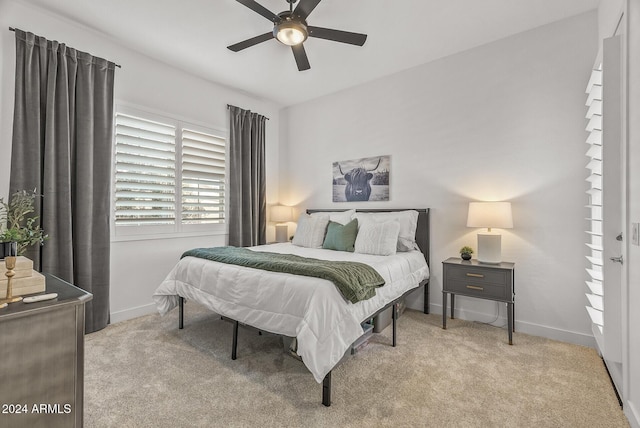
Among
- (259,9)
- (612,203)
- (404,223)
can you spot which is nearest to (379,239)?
(404,223)

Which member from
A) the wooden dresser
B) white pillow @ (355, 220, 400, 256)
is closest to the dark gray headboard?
white pillow @ (355, 220, 400, 256)

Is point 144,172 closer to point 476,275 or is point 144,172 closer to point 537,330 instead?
point 476,275

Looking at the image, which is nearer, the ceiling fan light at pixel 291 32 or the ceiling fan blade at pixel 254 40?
the ceiling fan light at pixel 291 32

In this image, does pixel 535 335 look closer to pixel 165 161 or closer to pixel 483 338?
pixel 483 338

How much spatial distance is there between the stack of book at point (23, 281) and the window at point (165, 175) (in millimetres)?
2255

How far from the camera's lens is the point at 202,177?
13.2ft

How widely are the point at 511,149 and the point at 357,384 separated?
2713 mm

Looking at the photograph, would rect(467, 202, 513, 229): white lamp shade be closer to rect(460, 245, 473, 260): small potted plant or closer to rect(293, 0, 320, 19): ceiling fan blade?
rect(460, 245, 473, 260): small potted plant

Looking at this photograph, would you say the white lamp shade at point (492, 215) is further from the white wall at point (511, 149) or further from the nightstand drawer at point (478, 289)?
the nightstand drawer at point (478, 289)

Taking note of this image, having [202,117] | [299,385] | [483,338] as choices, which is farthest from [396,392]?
[202,117]

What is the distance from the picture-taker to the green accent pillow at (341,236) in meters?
3.48

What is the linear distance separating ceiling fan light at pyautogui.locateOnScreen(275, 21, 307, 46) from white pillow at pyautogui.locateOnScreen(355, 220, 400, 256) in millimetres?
1973

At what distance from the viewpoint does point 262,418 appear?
1735 millimetres

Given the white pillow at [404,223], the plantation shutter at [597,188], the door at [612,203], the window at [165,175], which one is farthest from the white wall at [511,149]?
the window at [165,175]
